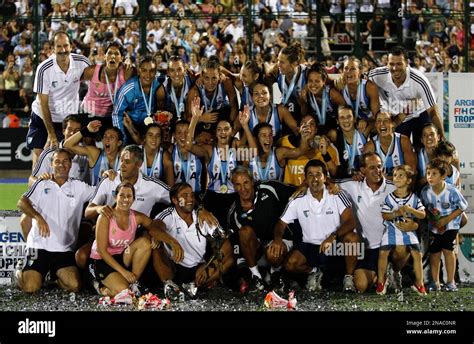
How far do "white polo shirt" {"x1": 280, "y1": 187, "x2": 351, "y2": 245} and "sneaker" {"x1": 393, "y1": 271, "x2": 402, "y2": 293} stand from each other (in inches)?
25.9

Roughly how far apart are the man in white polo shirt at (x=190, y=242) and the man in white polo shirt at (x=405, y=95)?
2.27 metres

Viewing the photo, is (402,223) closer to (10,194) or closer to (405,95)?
(405,95)

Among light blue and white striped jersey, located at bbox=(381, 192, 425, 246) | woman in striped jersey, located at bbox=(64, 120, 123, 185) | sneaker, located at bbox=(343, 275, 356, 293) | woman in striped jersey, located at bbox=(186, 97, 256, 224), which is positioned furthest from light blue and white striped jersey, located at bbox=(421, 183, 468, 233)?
woman in striped jersey, located at bbox=(64, 120, 123, 185)

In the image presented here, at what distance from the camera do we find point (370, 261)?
8.52m

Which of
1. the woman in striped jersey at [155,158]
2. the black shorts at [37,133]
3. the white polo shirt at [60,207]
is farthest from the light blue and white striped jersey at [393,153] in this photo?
the black shorts at [37,133]

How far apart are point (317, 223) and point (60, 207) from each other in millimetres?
2306

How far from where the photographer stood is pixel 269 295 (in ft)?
26.7

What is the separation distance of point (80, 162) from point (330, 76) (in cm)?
273

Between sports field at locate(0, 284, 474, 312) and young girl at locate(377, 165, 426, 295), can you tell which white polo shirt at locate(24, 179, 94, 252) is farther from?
young girl at locate(377, 165, 426, 295)

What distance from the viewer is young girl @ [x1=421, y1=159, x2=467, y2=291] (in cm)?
849
